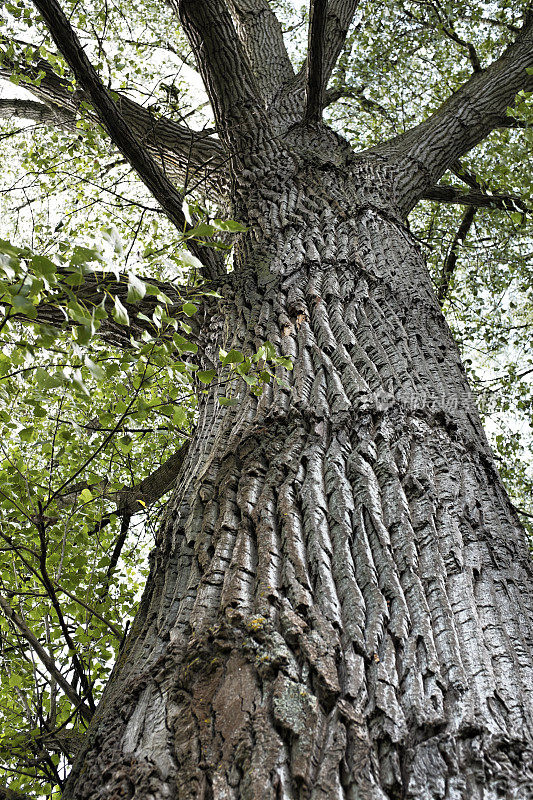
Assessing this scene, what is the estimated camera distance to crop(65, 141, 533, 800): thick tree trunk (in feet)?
4.17

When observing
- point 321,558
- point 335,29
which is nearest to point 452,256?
point 335,29

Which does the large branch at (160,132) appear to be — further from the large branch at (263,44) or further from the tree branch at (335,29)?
the tree branch at (335,29)

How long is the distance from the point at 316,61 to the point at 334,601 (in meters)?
3.50

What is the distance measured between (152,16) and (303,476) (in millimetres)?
8560

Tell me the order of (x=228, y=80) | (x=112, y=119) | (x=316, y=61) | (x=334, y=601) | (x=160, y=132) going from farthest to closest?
(x=160, y=132), (x=228, y=80), (x=316, y=61), (x=112, y=119), (x=334, y=601)

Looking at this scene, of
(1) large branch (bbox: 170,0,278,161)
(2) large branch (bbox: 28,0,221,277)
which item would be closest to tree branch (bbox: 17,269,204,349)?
(2) large branch (bbox: 28,0,221,277)

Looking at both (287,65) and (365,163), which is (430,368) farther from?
(287,65)

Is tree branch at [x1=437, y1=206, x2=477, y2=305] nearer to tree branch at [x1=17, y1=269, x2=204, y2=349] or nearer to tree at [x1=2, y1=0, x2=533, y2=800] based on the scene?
tree at [x1=2, y1=0, x2=533, y2=800]

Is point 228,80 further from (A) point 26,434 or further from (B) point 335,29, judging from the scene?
(A) point 26,434

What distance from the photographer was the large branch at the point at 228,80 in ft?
13.6

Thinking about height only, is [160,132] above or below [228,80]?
above

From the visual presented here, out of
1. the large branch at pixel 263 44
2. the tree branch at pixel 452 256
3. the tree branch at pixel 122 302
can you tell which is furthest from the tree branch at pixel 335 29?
the tree branch at pixel 452 256

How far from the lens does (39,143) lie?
313 inches

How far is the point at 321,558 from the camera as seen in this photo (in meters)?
1.68
